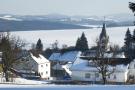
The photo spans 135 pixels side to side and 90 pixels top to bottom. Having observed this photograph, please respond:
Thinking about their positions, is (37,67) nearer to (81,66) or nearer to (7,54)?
(81,66)

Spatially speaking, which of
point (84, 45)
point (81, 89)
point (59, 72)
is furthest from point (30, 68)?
point (81, 89)

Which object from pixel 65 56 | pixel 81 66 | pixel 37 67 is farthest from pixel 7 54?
→ pixel 65 56

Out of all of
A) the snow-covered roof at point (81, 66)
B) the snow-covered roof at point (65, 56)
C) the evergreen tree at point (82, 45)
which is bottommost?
the snow-covered roof at point (81, 66)

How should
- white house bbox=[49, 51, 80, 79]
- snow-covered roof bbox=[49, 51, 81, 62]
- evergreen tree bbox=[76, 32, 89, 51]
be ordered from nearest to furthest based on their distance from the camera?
white house bbox=[49, 51, 80, 79] → snow-covered roof bbox=[49, 51, 81, 62] → evergreen tree bbox=[76, 32, 89, 51]

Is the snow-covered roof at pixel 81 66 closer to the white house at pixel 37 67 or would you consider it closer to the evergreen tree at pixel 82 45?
the white house at pixel 37 67

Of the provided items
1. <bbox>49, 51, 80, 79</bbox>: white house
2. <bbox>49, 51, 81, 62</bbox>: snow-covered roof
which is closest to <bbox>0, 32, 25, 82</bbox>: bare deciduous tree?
<bbox>49, 51, 80, 79</bbox>: white house

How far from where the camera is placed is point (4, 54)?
142 feet

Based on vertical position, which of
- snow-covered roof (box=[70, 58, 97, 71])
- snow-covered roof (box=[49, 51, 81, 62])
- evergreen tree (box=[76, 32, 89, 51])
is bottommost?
snow-covered roof (box=[70, 58, 97, 71])

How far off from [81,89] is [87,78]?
1442 inches

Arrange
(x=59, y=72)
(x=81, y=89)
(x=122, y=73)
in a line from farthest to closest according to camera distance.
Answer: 1. (x=59, y=72)
2. (x=122, y=73)
3. (x=81, y=89)

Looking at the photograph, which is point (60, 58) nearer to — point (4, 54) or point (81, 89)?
point (4, 54)

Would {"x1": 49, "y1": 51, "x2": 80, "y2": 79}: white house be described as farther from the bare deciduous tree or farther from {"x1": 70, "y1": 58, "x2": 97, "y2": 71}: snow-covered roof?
the bare deciduous tree

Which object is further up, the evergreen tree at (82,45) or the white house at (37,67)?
the evergreen tree at (82,45)

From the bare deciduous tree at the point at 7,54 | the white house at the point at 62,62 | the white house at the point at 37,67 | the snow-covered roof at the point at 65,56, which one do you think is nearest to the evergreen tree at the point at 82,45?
the snow-covered roof at the point at 65,56
